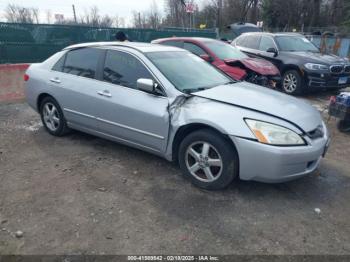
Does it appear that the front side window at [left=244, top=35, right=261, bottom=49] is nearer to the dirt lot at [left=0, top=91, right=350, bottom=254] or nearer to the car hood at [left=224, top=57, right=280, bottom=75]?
the car hood at [left=224, top=57, right=280, bottom=75]

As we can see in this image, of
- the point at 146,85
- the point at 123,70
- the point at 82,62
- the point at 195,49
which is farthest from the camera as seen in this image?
the point at 195,49

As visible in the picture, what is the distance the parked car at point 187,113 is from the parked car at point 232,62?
3.05 m

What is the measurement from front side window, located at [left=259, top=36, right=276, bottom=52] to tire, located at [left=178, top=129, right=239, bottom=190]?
23.8 feet

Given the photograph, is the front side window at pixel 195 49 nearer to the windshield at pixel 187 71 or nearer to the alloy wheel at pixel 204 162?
the windshield at pixel 187 71

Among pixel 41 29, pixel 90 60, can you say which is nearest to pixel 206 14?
pixel 41 29

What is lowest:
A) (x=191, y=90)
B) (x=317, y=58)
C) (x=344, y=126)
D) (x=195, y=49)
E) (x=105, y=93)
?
(x=344, y=126)

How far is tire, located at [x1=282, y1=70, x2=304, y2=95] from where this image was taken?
8.84 m

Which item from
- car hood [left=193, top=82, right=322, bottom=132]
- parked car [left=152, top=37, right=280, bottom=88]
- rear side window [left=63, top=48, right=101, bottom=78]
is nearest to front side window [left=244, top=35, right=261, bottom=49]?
parked car [left=152, top=37, right=280, bottom=88]

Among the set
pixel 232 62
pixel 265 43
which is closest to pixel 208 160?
pixel 232 62

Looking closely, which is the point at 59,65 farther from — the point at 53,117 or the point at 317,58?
the point at 317,58

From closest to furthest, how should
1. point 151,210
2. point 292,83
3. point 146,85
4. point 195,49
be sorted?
point 151,210
point 146,85
point 195,49
point 292,83

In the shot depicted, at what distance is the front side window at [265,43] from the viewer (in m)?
9.74

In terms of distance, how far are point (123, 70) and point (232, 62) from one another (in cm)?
416

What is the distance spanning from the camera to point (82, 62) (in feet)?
15.5
